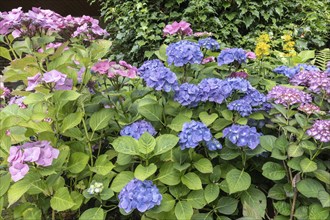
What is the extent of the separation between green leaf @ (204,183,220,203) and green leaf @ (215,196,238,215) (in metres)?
0.06

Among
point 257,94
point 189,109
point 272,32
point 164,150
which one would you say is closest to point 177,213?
point 164,150

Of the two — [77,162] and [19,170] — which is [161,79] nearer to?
[77,162]

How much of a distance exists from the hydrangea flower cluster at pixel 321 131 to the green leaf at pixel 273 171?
0.19m

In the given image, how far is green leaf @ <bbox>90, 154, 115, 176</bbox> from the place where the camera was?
135 centimetres

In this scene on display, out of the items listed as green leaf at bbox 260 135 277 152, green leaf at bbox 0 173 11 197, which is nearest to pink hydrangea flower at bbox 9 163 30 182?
green leaf at bbox 0 173 11 197

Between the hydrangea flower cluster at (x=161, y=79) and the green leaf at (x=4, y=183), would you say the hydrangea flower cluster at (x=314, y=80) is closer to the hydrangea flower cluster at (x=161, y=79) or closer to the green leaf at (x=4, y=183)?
the hydrangea flower cluster at (x=161, y=79)

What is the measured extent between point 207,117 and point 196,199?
33 cm

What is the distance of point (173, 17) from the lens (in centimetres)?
340

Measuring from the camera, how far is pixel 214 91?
56.2 inches

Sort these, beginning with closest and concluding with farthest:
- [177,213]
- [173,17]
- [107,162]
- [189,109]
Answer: [177,213] → [107,162] → [189,109] → [173,17]

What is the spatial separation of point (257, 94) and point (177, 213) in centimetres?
59

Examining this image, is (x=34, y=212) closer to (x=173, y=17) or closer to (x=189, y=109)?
(x=189, y=109)

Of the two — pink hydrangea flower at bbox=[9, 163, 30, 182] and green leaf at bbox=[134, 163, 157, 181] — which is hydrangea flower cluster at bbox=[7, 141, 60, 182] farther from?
green leaf at bbox=[134, 163, 157, 181]

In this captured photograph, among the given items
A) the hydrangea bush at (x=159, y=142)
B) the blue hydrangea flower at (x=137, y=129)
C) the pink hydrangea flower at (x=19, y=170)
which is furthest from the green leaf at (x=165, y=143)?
the pink hydrangea flower at (x=19, y=170)
